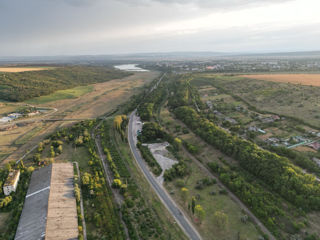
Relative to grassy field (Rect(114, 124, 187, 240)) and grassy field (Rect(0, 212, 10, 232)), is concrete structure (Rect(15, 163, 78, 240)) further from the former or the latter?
grassy field (Rect(114, 124, 187, 240))

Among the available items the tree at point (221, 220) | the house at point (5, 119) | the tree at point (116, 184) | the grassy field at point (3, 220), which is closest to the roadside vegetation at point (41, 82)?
the house at point (5, 119)

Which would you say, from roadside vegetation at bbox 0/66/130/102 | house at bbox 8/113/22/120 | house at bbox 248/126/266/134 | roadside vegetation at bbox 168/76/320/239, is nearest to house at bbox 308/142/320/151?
house at bbox 248/126/266/134

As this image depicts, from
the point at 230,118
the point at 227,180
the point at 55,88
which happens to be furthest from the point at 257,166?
the point at 55,88

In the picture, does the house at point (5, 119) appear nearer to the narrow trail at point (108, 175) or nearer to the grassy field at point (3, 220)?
the narrow trail at point (108, 175)

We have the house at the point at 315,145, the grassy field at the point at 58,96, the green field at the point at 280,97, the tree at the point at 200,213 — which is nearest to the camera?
the tree at the point at 200,213

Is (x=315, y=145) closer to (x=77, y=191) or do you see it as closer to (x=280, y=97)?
(x=280, y=97)

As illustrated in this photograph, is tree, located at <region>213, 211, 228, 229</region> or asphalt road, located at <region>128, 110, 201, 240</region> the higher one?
tree, located at <region>213, 211, 228, 229</region>
